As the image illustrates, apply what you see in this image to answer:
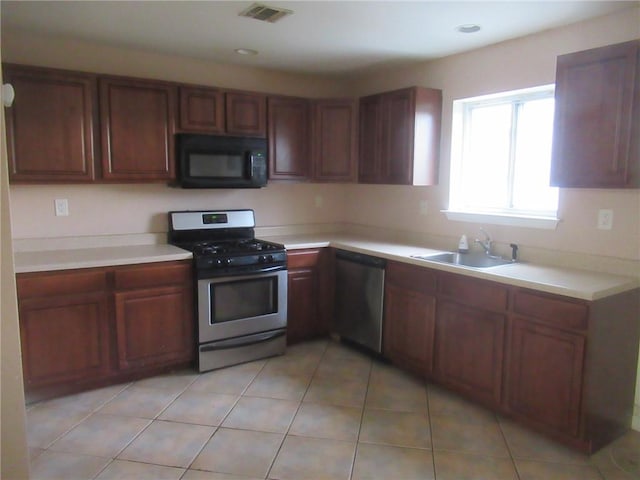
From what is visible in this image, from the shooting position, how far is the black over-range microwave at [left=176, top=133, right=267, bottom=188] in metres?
3.47

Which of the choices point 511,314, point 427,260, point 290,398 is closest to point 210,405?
point 290,398

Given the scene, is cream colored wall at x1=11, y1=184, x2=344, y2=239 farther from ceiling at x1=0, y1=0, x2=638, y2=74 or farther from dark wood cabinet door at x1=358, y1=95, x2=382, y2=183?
ceiling at x1=0, y1=0, x2=638, y2=74

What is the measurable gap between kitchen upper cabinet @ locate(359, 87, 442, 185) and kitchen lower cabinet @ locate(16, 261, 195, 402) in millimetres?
1739

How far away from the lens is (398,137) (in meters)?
3.64

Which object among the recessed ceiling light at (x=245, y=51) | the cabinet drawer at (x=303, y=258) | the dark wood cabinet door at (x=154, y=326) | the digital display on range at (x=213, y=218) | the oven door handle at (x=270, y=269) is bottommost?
the dark wood cabinet door at (x=154, y=326)

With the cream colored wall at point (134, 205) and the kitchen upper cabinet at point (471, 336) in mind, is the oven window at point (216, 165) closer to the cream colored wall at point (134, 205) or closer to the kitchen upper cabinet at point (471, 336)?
the cream colored wall at point (134, 205)

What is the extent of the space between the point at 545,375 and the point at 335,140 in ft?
8.18

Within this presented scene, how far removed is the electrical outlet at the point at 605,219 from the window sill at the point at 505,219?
0.24 m

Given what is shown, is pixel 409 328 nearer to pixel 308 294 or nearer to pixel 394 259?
pixel 394 259

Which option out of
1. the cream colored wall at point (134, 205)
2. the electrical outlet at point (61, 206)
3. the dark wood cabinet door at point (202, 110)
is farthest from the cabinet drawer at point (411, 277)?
the electrical outlet at point (61, 206)

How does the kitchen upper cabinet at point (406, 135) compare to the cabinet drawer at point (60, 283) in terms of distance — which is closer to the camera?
the cabinet drawer at point (60, 283)

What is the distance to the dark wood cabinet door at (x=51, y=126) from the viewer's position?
113 inches

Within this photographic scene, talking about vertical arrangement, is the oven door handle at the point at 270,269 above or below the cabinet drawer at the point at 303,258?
below

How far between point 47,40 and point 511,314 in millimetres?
3456
